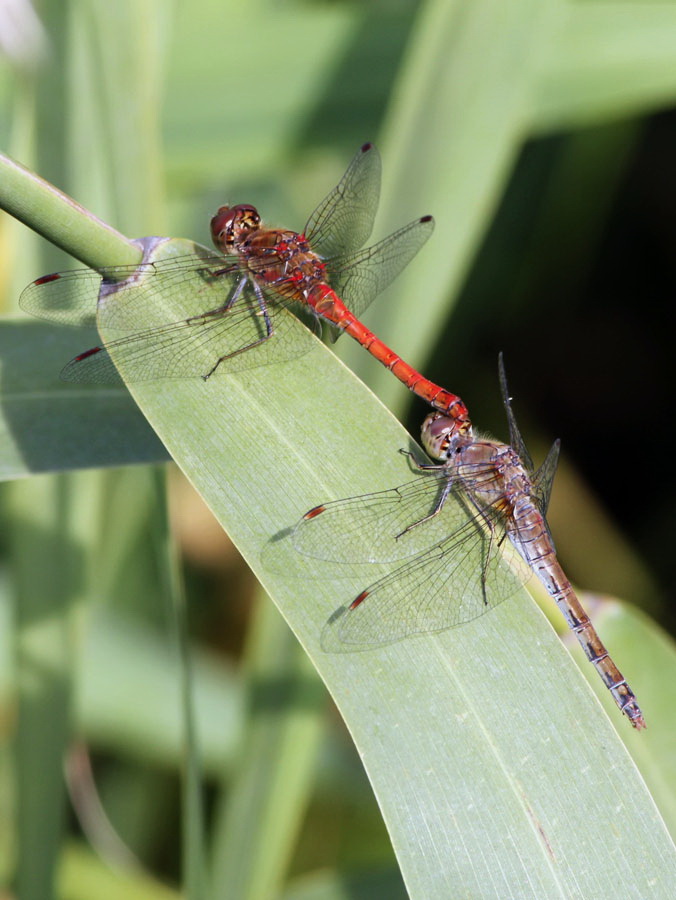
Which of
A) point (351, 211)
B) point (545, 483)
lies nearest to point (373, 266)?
point (351, 211)

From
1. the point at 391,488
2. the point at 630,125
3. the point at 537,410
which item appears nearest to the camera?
the point at 391,488

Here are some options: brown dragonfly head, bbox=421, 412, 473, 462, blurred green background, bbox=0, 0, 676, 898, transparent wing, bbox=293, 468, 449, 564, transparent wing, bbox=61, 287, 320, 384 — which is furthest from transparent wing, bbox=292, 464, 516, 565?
blurred green background, bbox=0, 0, 676, 898

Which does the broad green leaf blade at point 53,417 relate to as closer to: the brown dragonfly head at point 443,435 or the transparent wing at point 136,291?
the transparent wing at point 136,291

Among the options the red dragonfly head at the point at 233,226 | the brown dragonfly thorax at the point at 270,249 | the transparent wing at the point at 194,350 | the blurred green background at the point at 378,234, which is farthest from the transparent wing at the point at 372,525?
the red dragonfly head at the point at 233,226

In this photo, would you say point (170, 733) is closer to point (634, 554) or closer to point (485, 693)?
point (485, 693)

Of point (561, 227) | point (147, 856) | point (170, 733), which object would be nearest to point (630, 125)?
point (561, 227)

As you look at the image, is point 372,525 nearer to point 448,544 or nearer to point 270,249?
point 448,544

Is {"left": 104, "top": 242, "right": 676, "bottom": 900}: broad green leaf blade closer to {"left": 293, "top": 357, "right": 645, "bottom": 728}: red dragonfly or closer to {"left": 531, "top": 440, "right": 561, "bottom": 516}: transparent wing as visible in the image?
{"left": 293, "top": 357, "right": 645, "bottom": 728}: red dragonfly
